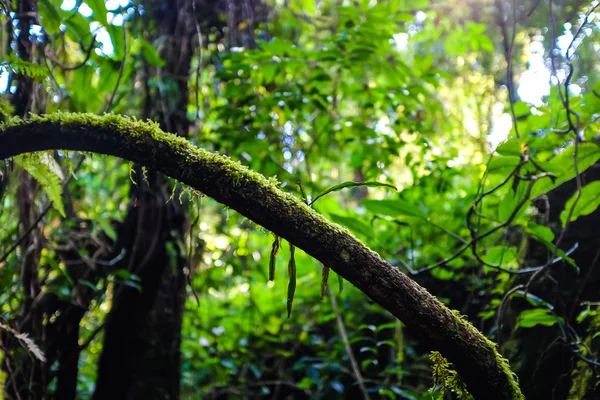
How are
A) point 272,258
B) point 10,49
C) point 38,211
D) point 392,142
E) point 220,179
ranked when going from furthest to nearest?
point 392,142
point 38,211
point 10,49
point 272,258
point 220,179

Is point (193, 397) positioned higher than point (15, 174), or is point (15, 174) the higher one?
point (15, 174)

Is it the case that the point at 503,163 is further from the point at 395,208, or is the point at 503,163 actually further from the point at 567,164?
the point at 395,208

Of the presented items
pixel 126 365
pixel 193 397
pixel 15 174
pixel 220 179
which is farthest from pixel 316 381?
pixel 220 179

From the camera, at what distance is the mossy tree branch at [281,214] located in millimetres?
1059

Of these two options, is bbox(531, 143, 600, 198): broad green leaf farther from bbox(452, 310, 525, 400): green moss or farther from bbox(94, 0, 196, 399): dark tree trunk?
bbox(94, 0, 196, 399): dark tree trunk

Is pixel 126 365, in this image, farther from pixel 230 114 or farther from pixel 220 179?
pixel 220 179

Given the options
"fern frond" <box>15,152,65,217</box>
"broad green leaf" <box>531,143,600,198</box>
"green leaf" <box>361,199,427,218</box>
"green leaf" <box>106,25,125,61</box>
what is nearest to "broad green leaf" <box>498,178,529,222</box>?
"broad green leaf" <box>531,143,600,198</box>

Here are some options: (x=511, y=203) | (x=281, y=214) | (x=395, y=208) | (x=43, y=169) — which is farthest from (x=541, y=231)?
(x=43, y=169)

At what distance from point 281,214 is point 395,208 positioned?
0.87m

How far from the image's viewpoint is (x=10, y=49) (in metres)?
1.87

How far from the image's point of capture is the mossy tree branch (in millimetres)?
1059

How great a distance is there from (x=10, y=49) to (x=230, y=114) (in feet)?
3.50

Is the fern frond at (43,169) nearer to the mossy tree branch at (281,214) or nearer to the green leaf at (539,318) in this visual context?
the mossy tree branch at (281,214)

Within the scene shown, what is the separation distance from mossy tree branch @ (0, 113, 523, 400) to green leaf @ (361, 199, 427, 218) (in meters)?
0.73
